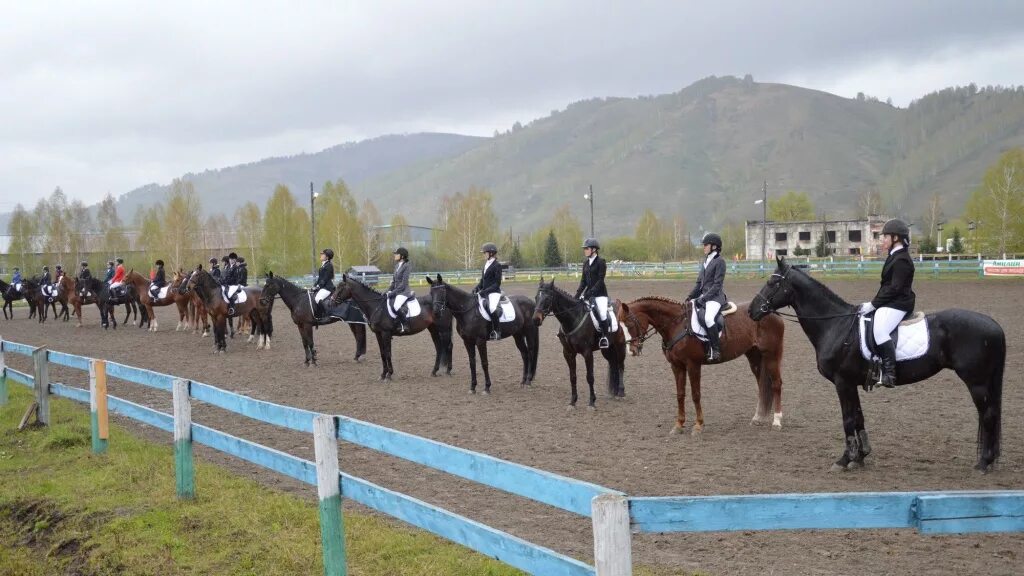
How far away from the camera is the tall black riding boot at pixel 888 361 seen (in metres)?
8.80

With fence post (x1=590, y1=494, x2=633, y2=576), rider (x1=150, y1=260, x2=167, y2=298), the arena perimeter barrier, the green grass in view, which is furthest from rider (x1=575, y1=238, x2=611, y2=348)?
rider (x1=150, y1=260, x2=167, y2=298)

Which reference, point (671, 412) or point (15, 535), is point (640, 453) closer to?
point (671, 412)

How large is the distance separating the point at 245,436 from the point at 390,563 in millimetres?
5917

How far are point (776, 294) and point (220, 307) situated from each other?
57.0ft

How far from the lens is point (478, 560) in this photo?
620 cm

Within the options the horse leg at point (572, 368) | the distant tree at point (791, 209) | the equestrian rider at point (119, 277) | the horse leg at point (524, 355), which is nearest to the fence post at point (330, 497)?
the horse leg at point (572, 368)

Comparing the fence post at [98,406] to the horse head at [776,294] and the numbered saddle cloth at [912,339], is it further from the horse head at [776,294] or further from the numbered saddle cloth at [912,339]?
the numbered saddle cloth at [912,339]

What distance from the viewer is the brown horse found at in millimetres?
11281

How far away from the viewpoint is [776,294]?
10109mm

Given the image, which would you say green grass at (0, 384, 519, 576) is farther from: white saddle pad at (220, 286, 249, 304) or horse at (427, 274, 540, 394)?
white saddle pad at (220, 286, 249, 304)

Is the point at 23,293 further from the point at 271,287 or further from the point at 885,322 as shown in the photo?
the point at 885,322

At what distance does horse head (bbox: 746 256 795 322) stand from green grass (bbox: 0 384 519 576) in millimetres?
5653

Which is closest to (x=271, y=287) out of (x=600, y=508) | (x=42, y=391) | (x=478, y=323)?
(x=478, y=323)

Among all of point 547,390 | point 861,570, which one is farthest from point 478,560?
point 547,390
